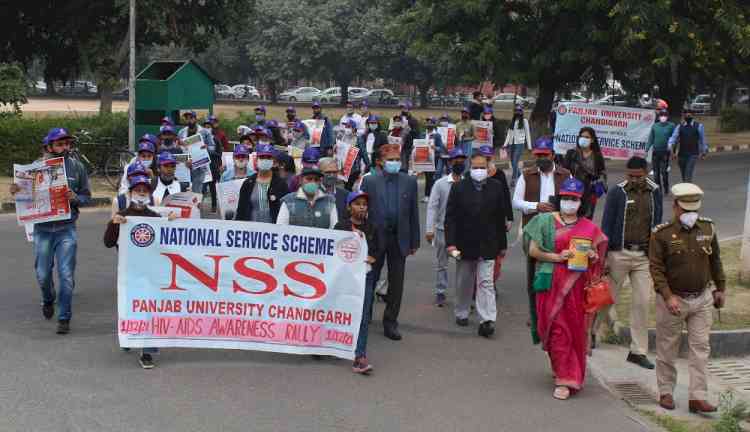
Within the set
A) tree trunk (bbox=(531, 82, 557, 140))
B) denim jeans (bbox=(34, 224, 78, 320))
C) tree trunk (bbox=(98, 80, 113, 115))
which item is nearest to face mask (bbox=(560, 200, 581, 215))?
denim jeans (bbox=(34, 224, 78, 320))

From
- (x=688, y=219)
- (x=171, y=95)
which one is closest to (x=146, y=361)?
(x=688, y=219)

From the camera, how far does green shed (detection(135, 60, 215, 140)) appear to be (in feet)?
77.6

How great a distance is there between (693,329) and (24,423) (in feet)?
15.6

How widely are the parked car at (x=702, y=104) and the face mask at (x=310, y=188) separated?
207ft

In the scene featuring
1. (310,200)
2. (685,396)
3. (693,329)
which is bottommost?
(685,396)

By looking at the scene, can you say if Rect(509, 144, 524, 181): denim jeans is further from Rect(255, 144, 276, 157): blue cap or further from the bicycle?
Rect(255, 144, 276, 157): blue cap

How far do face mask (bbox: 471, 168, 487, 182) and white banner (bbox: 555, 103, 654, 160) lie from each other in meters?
6.45

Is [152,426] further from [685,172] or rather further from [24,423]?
[685,172]

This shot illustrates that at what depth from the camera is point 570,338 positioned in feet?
27.3

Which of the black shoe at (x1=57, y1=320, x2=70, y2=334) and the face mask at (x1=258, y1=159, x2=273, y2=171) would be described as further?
the face mask at (x1=258, y1=159, x2=273, y2=171)

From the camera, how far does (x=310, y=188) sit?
9219 mm

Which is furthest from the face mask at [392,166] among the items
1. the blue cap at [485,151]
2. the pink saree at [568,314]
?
the pink saree at [568,314]

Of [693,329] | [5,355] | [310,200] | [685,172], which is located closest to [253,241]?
[310,200]

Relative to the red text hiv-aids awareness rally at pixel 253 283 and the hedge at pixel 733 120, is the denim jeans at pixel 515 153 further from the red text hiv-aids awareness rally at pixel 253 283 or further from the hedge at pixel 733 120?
the hedge at pixel 733 120
